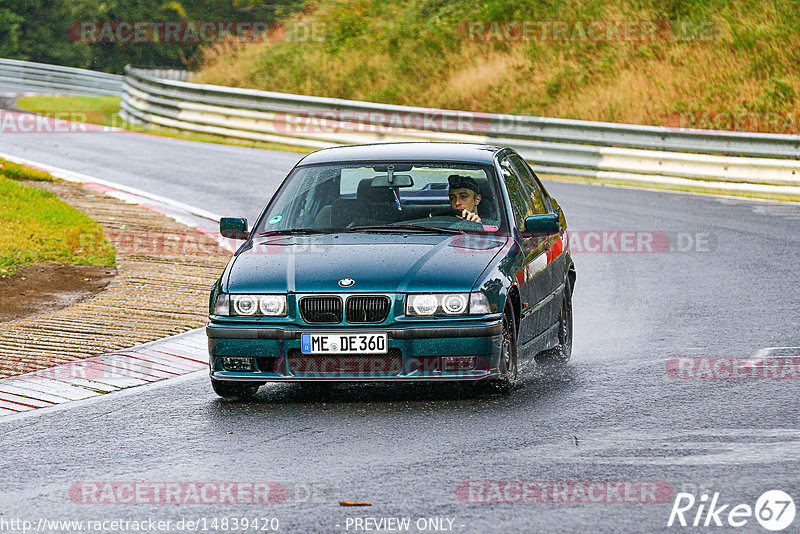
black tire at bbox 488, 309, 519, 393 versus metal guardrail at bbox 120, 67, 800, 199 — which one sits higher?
black tire at bbox 488, 309, 519, 393

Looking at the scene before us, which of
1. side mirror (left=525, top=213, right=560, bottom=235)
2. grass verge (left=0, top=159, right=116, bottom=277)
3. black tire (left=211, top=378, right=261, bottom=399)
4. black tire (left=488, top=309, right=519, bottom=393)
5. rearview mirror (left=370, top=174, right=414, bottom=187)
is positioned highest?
rearview mirror (left=370, top=174, right=414, bottom=187)

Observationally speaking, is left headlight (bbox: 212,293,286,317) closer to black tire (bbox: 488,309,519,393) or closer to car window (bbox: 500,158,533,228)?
black tire (bbox: 488,309,519,393)

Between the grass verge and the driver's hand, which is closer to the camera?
the driver's hand

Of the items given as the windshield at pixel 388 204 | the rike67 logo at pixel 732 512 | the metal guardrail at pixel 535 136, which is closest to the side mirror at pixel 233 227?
the windshield at pixel 388 204

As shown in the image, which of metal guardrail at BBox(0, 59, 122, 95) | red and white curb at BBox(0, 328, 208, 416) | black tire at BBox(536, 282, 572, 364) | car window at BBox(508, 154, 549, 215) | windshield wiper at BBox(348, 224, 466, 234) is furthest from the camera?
metal guardrail at BBox(0, 59, 122, 95)

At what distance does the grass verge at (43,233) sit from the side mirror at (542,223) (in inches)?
228

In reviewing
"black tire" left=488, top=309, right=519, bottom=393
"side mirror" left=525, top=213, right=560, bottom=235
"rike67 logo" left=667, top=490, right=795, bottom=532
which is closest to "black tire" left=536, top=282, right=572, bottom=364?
"side mirror" left=525, top=213, right=560, bottom=235

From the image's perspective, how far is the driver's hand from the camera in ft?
29.6

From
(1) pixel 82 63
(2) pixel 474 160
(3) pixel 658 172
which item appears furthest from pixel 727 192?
(1) pixel 82 63

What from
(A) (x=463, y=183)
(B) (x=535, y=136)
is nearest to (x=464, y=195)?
(A) (x=463, y=183)

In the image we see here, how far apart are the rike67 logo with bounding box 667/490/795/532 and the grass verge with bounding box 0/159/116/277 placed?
8409mm

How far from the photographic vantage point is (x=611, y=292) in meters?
12.6

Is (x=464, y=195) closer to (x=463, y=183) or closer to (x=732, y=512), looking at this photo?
(x=463, y=183)

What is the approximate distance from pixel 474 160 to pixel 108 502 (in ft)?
13.8
